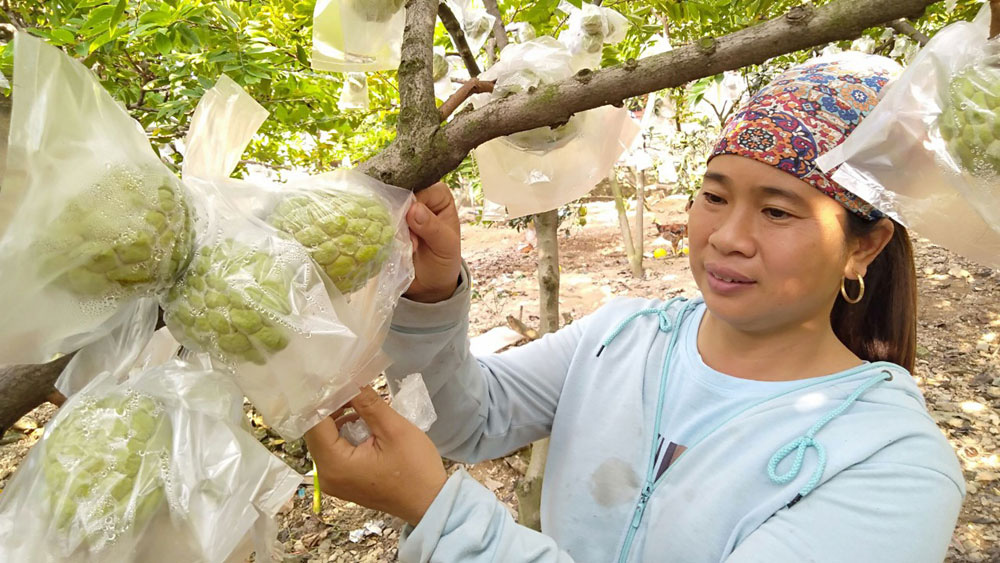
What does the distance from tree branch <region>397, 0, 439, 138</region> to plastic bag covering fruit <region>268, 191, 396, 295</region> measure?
0.13 metres

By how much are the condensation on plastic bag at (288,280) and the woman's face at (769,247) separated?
66 centimetres

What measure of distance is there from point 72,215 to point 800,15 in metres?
0.95

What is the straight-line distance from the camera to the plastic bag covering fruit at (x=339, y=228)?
2.76 feet

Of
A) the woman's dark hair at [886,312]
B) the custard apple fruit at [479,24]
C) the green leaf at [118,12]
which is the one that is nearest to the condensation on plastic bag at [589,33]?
the custard apple fruit at [479,24]

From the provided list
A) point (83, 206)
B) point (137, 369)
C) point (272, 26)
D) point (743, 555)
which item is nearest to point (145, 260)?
point (83, 206)

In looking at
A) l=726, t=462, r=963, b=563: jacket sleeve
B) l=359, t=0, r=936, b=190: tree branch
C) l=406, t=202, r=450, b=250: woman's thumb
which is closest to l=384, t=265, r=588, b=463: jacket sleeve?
l=406, t=202, r=450, b=250: woman's thumb

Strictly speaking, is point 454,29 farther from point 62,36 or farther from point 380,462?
point 62,36

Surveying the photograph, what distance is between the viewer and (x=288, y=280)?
2.55 feet

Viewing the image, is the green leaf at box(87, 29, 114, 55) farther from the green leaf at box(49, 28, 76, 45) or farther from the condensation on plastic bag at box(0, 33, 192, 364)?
the condensation on plastic bag at box(0, 33, 192, 364)

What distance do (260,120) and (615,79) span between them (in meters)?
0.57

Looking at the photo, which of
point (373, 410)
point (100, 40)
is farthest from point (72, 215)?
point (100, 40)

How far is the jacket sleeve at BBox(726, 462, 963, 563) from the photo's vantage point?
1.01 meters

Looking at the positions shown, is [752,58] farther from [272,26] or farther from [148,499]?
[272,26]

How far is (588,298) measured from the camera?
7.68 m
